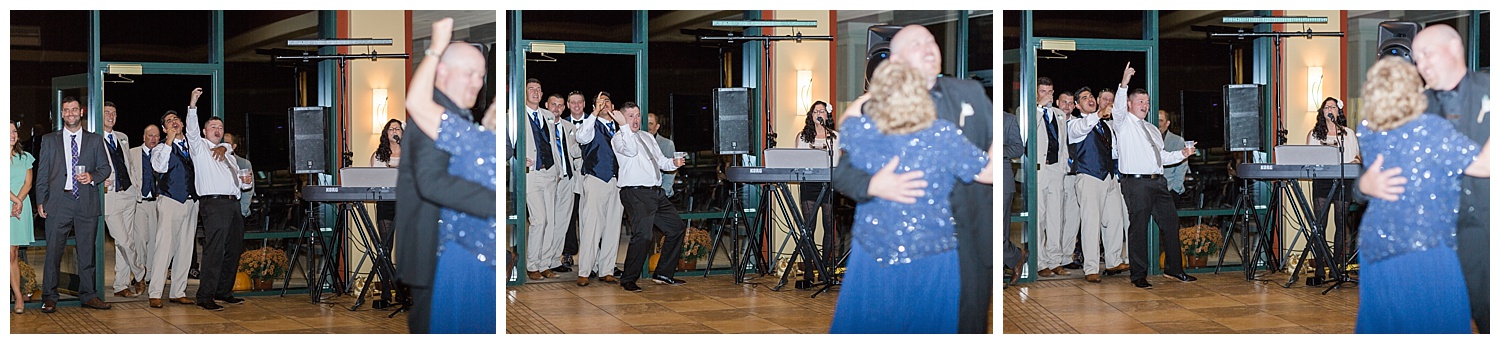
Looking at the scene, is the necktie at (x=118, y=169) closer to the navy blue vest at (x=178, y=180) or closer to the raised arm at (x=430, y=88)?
the navy blue vest at (x=178, y=180)

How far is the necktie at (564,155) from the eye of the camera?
18.7 feet

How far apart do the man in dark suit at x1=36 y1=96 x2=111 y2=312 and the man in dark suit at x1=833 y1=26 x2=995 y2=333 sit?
3.55 m

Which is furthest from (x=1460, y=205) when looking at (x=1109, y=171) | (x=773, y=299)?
(x=773, y=299)

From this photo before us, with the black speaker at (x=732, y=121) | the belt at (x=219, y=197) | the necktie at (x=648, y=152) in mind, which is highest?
the black speaker at (x=732, y=121)

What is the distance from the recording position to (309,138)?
656 centimetres

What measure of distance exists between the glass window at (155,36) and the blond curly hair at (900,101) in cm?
345

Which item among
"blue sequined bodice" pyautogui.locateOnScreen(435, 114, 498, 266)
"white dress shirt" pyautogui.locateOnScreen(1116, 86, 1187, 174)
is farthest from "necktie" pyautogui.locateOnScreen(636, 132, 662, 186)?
"white dress shirt" pyautogui.locateOnScreen(1116, 86, 1187, 174)

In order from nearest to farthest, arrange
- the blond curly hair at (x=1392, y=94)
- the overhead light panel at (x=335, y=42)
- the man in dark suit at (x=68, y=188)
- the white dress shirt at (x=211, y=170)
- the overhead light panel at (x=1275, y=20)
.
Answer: the blond curly hair at (x=1392, y=94)
the overhead light panel at (x=1275, y=20)
the overhead light panel at (x=335, y=42)
the man in dark suit at (x=68, y=188)
the white dress shirt at (x=211, y=170)

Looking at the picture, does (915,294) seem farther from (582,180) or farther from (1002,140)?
(582,180)

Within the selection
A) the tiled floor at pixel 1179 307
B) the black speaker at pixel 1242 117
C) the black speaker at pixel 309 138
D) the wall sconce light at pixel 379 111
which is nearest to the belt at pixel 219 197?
the black speaker at pixel 309 138

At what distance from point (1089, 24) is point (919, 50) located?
781 mm

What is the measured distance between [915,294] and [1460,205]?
6.73 ft

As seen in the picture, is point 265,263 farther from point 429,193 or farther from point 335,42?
point 429,193

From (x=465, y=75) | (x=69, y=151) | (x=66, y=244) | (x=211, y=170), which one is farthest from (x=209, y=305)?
(x=465, y=75)
